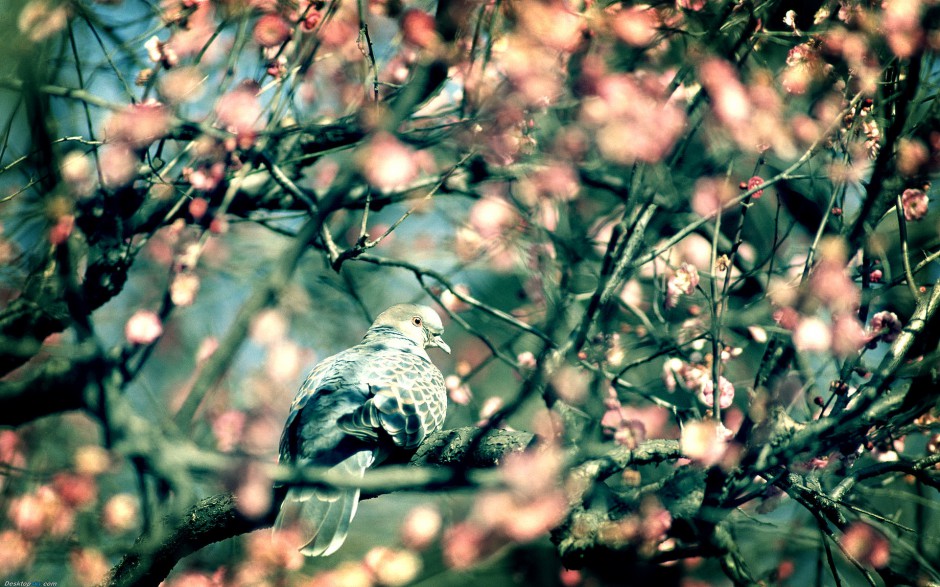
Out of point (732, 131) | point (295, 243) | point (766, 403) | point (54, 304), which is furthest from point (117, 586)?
point (732, 131)

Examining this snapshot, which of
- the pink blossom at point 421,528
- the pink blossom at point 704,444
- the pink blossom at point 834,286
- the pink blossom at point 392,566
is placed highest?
the pink blossom at point 834,286

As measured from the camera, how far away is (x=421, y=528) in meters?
5.07

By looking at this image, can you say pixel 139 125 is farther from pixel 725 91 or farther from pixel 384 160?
pixel 725 91

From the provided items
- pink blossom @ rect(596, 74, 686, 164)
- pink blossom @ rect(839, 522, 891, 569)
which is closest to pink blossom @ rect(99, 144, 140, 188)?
pink blossom @ rect(596, 74, 686, 164)

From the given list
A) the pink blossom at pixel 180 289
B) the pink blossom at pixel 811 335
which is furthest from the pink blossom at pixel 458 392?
the pink blossom at pixel 811 335

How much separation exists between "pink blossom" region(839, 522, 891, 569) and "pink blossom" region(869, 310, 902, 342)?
0.81 meters

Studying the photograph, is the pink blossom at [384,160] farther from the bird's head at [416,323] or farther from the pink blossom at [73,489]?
the pink blossom at [73,489]

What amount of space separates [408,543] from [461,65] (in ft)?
10.9

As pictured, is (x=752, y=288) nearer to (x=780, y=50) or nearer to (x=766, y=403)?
(x=766, y=403)

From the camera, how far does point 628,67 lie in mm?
3754

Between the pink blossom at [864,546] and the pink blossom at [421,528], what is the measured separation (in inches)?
118

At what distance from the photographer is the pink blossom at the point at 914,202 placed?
3133 millimetres

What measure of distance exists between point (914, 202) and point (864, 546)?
1.55 meters

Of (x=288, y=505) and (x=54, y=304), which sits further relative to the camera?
(x=54, y=304)
